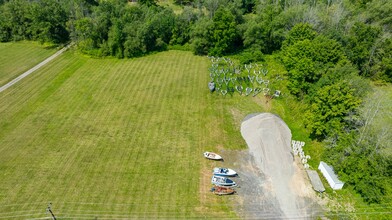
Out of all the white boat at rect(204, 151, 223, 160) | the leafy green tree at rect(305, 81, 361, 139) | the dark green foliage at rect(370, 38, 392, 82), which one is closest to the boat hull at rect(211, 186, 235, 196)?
the white boat at rect(204, 151, 223, 160)

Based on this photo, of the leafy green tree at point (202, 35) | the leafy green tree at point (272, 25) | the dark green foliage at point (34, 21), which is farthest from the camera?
the dark green foliage at point (34, 21)

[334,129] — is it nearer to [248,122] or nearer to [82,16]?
[248,122]

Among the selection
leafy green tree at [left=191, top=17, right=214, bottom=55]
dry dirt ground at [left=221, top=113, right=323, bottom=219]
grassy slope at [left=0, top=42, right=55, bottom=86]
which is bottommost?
dry dirt ground at [left=221, top=113, right=323, bottom=219]

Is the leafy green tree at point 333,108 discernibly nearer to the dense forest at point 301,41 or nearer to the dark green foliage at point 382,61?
the dense forest at point 301,41

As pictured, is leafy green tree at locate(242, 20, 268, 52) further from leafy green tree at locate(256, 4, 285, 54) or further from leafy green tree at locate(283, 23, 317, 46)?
leafy green tree at locate(283, 23, 317, 46)

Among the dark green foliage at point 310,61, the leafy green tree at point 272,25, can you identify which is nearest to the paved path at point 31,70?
the leafy green tree at point 272,25
